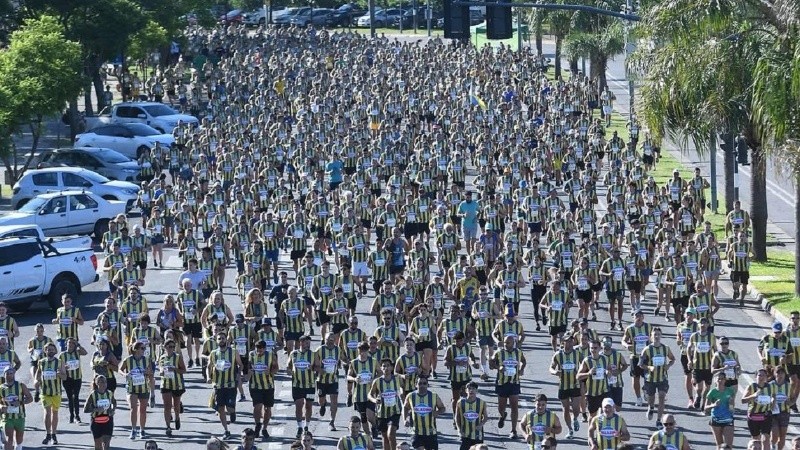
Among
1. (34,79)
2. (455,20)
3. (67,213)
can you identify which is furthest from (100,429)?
(34,79)

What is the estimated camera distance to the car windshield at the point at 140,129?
4906 centimetres

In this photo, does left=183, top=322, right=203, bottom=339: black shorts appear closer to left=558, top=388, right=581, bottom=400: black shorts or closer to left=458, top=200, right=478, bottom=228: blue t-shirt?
left=558, top=388, right=581, bottom=400: black shorts

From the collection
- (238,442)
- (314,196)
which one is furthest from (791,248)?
(238,442)

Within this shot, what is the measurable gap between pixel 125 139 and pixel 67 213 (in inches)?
476

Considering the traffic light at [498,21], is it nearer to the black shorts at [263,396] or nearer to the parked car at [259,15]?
the black shorts at [263,396]

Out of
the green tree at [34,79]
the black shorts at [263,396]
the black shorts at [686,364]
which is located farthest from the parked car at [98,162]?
the black shorts at [686,364]

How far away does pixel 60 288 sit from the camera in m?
30.4

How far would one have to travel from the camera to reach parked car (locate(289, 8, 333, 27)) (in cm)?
10275

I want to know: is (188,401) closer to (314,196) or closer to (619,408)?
(619,408)

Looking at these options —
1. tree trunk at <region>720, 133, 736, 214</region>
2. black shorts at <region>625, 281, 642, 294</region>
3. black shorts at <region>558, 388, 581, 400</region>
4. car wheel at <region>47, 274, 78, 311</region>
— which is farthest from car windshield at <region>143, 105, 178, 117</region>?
black shorts at <region>558, 388, 581, 400</region>

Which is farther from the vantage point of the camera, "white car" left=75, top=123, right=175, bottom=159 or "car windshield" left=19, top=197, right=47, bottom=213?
"white car" left=75, top=123, right=175, bottom=159

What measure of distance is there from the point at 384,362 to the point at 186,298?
19.7ft

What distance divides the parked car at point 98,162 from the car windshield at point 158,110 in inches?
358

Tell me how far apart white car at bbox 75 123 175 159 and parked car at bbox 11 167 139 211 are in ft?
25.0
